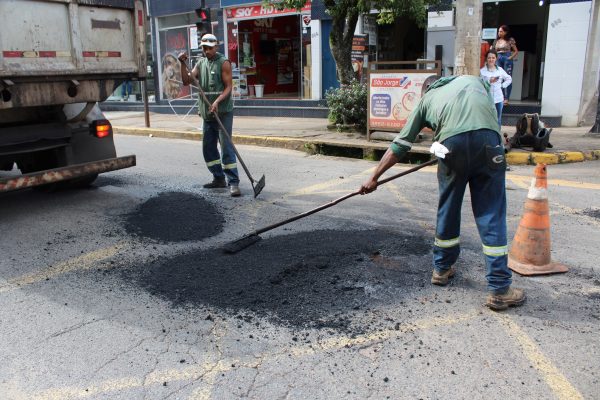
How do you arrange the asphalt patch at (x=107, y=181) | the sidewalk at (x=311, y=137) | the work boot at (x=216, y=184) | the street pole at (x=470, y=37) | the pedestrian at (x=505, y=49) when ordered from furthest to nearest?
the pedestrian at (x=505, y=49), the sidewalk at (x=311, y=137), the street pole at (x=470, y=37), the asphalt patch at (x=107, y=181), the work boot at (x=216, y=184)

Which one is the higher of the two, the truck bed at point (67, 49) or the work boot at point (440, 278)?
the truck bed at point (67, 49)

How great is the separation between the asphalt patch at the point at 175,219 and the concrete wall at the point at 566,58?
908 centimetres

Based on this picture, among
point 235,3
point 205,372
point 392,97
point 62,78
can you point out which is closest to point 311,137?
point 392,97

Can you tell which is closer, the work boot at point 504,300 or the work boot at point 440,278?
the work boot at point 504,300

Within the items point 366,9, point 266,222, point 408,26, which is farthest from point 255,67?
point 266,222

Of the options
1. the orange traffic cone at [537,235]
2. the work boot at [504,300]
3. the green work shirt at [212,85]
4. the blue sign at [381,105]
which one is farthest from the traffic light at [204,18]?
the work boot at [504,300]

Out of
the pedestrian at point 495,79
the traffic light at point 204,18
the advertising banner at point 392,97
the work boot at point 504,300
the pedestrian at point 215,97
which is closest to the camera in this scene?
the work boot at point 504,300

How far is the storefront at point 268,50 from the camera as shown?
16562 millimetres

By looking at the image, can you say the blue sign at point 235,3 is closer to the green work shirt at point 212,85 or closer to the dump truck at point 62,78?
the green work shirt at point 212,85

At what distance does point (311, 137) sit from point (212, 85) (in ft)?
14.8

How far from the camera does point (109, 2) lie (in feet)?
20.0

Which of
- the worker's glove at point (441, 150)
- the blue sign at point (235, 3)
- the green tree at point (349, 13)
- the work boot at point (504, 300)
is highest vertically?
the blue sign at point (235, 3)

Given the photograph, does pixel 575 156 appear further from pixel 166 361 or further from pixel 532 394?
pixel 166 361

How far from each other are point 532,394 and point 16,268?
13.3 ft
